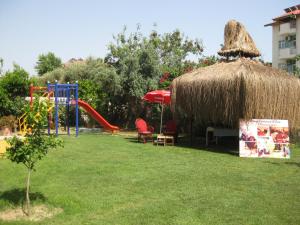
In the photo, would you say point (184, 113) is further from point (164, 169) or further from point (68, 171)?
point (68, 171)

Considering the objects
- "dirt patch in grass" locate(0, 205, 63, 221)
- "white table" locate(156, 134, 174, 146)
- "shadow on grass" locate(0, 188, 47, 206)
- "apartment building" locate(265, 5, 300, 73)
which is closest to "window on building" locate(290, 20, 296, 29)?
"apartment building" locate(265, 5, 300, 73)

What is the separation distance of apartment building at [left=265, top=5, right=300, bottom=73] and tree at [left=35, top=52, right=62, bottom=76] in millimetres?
29924

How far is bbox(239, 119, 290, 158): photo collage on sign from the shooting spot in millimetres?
13320

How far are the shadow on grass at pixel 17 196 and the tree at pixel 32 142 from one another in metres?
0.47

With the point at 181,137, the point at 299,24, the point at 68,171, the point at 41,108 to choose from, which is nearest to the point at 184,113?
the point at 181,137

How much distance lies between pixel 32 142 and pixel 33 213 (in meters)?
1.19

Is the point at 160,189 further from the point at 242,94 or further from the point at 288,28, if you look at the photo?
the point at 288,28

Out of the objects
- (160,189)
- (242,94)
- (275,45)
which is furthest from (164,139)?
(275,45)

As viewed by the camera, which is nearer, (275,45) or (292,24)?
(292,24)

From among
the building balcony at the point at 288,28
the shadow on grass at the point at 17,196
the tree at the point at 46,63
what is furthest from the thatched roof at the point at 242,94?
the tree at the point at 46,63

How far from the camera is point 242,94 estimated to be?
13859mm

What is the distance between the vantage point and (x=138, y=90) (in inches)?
913

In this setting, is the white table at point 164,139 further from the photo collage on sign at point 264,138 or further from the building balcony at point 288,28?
the building balcony at point 288,28

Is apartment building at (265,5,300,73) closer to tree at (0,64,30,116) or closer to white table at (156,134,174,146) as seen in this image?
white table at (156,134,174,146)
